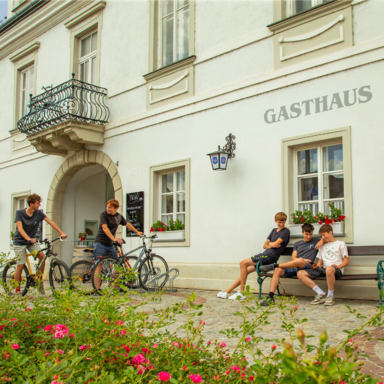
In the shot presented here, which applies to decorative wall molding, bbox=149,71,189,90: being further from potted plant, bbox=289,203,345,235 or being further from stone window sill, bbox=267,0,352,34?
potted plant, bbox=289,203,345,235

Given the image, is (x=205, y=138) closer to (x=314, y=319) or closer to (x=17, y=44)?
(x=314, y=319)

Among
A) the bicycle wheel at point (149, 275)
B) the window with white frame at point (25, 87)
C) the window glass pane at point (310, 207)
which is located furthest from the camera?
the window with white frame at point (25, 87)

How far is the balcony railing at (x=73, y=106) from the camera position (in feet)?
35.3

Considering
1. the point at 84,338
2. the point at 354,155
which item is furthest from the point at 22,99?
the point at 84,338

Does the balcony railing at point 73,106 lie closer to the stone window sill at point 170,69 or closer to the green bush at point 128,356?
the stone window sill at point 170,69

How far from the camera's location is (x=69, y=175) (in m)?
12.3

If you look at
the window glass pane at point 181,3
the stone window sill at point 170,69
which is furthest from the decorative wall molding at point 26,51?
the window glass pane at point 181,3

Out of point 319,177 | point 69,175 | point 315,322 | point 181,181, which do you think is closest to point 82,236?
point 69,175

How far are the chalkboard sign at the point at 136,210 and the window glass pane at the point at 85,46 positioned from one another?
456 cm

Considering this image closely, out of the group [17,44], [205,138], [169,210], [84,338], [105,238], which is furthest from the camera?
[17,44]

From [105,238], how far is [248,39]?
4255 millimetres

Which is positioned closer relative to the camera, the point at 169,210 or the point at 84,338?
the point at 84,338

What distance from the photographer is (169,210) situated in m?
A: 9.69

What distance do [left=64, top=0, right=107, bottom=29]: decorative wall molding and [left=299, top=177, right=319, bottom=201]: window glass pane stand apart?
7.17m
